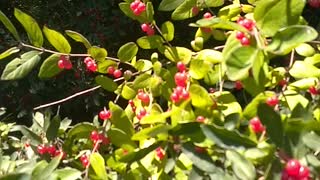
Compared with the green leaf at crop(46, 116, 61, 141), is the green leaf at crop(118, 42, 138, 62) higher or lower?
higher

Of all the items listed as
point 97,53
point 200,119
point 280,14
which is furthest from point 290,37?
point 97,53

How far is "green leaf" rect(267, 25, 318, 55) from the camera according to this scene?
79 centimetres

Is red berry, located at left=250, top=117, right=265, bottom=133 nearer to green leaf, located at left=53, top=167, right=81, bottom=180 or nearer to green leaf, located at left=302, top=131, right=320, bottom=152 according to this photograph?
green leaf, located at left=302, top=131, right=320, bottom=152

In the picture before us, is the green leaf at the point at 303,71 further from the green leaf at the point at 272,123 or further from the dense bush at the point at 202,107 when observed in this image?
the green leaf at the point at 272,123

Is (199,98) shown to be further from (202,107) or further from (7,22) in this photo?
(7,22)

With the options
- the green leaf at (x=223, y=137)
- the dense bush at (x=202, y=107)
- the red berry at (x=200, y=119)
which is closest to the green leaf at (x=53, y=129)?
the dense bush at (x=202, y=107)

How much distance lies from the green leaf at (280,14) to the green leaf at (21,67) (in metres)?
0.50

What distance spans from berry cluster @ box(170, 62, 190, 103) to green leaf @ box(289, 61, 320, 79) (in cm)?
20

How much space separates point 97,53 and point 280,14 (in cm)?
49

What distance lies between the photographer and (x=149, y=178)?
1.09 metres

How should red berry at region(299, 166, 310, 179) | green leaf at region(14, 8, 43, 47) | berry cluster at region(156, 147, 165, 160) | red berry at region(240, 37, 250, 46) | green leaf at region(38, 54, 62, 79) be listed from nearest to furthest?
red berry at region(299, 166, 310, 179) → red berry at region(240, 37, 250, 46) → berry cluster at region(156, 147, 165, 160) → green leaf at region(14, 8, 43, 47) → green leaf at region(38, 54, 62, 79)

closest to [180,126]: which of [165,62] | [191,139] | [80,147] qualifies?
[191,139]

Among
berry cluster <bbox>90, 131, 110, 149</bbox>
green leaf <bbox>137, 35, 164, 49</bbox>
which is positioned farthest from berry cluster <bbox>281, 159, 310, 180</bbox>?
Result: green leaf <bbox>137, 35, 164, 49</bbox>

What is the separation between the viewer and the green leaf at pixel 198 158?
89cm
